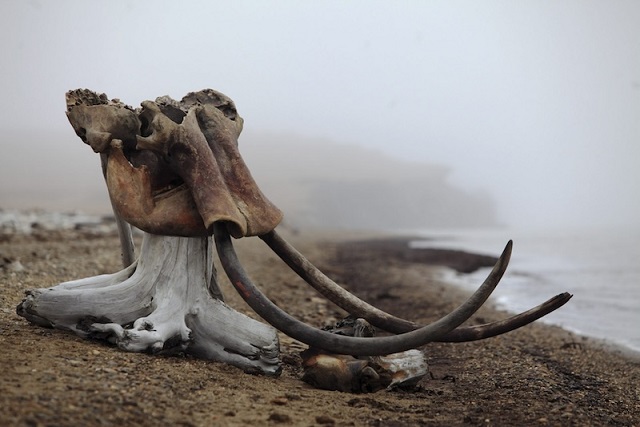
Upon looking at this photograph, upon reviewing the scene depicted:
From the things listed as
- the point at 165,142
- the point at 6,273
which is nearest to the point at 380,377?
the point at 165,142

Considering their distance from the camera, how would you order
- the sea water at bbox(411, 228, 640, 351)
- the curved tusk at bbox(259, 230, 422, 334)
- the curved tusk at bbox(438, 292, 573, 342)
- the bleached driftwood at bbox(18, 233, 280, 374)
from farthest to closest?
the sea water at bbox(411, 228, 640, 351), the curved tusk at bbox(259, 230, 422, 334), the bleached driftwood at bbox(18, 233, 280, 374), the curved tusk at bbox(438, 292, 573, 342)

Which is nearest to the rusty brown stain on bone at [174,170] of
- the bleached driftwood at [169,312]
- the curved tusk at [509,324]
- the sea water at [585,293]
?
the bleached driftwood at [169,312]

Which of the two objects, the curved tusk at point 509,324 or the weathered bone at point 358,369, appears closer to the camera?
the curved tusk at point 509,324

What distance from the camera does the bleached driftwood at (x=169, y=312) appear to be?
174 inches

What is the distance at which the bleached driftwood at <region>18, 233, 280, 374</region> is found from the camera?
441cm

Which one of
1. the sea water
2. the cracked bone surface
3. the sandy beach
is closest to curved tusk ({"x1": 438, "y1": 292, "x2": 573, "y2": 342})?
the cracked bone surface

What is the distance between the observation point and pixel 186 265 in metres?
4.63

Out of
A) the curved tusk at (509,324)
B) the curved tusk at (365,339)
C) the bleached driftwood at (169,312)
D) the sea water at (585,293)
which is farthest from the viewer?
the sea water at (585,293)

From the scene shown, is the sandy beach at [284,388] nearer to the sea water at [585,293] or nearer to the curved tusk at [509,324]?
the curved tusk at [509,324]

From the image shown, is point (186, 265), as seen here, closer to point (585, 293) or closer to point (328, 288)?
point (328, 288)

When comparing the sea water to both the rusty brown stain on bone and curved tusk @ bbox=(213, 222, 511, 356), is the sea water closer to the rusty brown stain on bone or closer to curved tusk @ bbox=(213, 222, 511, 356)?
curved tusk @ bbox=(213, 222, 511, 356)

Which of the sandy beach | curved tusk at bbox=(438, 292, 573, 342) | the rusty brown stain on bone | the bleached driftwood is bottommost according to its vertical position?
the sandy beach

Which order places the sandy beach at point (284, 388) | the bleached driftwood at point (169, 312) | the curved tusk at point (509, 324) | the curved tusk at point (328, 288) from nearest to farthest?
the sandy beach at point (284, 388), the curved tusk at point (509, 324), the bleached driftwood at point (169, 312), the curved tusk at point (328, 288)

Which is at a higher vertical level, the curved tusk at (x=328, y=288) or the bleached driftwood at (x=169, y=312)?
the curved tusk at (x=328, y=288)
